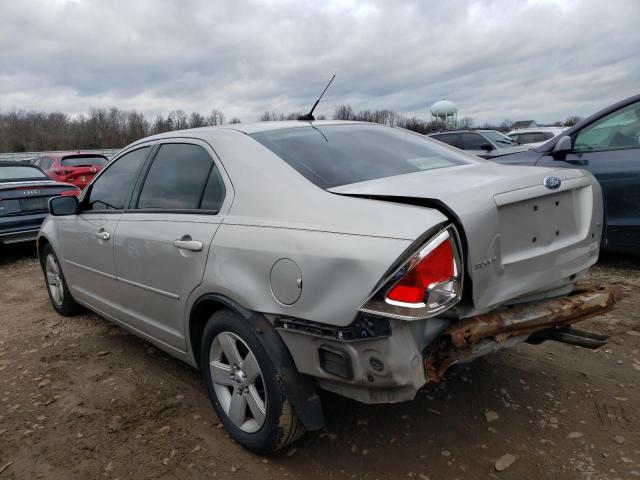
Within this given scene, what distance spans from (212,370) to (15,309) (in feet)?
12.0

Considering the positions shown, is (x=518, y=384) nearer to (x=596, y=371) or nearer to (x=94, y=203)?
(x=596, y=371)

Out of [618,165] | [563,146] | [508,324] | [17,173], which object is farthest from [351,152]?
[17,173]

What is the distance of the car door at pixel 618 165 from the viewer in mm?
4789

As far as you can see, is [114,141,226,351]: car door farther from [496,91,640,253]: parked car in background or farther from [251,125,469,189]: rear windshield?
[496,91,640,253]: parked car in background

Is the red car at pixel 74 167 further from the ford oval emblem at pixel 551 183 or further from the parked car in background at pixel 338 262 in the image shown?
the ford oval emblem at pixel 551 183

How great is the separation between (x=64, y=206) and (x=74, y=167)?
9.96 metres

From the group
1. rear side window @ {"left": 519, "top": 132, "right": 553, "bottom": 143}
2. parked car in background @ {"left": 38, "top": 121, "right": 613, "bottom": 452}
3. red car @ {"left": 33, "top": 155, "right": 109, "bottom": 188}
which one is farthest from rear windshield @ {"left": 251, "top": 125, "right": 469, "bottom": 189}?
rear side window @ {"left": 519, "top": 132, "right": 553, "bottom": 143}

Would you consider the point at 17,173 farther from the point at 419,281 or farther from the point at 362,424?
the point at 419,281

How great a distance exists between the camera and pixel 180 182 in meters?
3.04

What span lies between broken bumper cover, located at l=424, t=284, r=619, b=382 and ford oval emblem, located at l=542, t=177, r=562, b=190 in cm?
53

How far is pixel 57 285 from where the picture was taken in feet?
15.9

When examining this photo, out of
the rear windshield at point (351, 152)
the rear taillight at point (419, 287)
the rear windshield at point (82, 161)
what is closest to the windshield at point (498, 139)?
the rear windshield at point (82, 161)

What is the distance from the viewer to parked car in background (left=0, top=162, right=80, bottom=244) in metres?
7.25

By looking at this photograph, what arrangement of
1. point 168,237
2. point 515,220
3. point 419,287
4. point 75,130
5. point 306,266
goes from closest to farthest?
1. point 419,287
2. point 306,266
3. point 515,220
4. point 168,237
5. point 75,130
